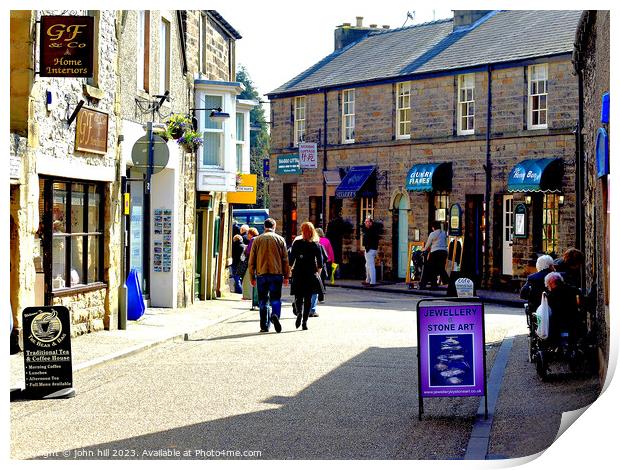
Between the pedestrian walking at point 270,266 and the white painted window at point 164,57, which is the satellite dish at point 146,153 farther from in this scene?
the white painted window at point 164,57

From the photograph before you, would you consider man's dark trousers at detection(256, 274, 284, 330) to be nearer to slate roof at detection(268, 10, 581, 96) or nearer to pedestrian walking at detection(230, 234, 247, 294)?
pedestrian walking at detection(230, 234, 247, 294)

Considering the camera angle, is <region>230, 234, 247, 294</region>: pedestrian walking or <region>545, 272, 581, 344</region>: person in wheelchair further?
<region>230, 234, 247, 294</region>: pedestrian walking

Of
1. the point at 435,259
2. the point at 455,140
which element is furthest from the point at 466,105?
the point at 435,259

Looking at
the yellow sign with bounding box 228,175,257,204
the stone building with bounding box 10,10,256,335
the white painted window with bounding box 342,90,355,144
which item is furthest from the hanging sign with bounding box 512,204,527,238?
the white painted window with bounding box 342,90,355,144

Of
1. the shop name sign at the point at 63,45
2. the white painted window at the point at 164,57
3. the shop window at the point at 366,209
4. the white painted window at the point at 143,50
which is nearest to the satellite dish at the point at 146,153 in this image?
the white painted window at the point at 143,50

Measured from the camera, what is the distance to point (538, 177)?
25.9 metres

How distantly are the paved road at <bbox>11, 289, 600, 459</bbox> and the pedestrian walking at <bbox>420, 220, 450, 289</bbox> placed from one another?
9.42 m

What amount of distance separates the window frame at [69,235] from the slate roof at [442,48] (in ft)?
42.7

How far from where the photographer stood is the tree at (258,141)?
5222 centimetres

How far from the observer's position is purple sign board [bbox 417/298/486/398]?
9.68m

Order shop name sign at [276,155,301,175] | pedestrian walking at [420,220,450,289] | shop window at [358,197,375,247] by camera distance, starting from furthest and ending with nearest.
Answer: shop name sign at [276,155,301,175] → shop window at [358,197,375,247] → pedestrian walking at [420,220,450,289]

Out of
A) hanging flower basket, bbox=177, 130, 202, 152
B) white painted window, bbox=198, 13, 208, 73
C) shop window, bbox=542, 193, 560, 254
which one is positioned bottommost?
shop window, bbox=542, 193, 560, 254

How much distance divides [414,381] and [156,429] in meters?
3.61

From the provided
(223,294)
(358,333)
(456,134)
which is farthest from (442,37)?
(358,333)
